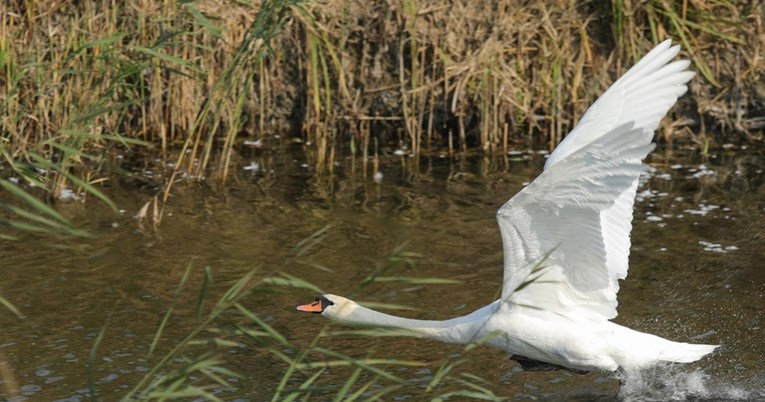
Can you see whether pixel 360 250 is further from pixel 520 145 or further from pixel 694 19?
pixel 694 19

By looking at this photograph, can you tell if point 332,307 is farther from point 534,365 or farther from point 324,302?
point 534,365

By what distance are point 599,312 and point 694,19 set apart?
5695 millimetres

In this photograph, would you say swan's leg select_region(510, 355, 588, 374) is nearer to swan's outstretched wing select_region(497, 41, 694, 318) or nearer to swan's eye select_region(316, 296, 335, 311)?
swan's outstretched wing select_region(497, 41, 694, 318)

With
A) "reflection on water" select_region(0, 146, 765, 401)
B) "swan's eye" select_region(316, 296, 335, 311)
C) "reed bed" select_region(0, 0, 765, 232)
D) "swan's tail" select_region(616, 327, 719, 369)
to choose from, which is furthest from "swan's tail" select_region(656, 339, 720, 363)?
"reed bed" select_region(0, 0, 765, 232)

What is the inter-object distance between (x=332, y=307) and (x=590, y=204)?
157 cm

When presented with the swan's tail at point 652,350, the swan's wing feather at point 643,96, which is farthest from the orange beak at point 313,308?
the swan's tail at point 652,350

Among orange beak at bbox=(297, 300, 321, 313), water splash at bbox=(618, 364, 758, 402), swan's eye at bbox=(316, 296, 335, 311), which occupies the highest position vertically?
swan's eye at bbox=(316, 296, 335, 311)

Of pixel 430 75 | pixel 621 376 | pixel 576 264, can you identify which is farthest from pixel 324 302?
pixel 430 75

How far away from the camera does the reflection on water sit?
6.64 m

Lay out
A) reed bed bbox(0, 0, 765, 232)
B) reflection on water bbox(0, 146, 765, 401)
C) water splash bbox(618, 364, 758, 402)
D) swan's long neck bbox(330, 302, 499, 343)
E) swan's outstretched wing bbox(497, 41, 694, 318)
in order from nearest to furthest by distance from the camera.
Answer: swan's outstretched wing bbox(497, 41, 694, 318) → swan's long neck bbox(330, 302, 499, 343) → water splash bbox(618, 364, 758, 402) → reflection on water bbox(0, 146, 765, 401) → reed bed bbox(0, 0, 765, 232)

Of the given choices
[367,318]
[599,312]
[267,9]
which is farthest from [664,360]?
[267,9]

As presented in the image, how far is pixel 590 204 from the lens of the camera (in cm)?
552

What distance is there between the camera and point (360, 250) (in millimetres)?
8711

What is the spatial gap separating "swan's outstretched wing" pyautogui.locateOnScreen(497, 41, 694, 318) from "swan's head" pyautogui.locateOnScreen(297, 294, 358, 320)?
828mm
